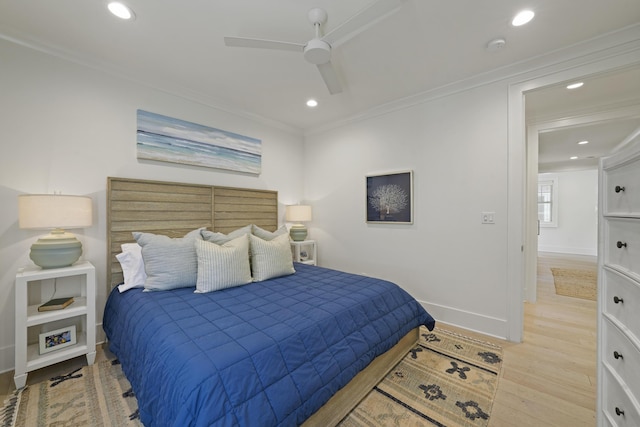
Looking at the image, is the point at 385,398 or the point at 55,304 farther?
the point at 55,304

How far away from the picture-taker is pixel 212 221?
308 centimetres

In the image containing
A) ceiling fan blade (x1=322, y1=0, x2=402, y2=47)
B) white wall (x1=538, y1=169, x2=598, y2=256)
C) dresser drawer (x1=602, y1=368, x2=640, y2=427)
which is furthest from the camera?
white wall (x1=538, y1=169, x2=598, y2=256)

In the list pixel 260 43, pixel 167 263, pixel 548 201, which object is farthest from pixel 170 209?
pixel 548 201

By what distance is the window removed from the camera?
24.3 feet

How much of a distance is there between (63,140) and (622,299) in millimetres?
3733

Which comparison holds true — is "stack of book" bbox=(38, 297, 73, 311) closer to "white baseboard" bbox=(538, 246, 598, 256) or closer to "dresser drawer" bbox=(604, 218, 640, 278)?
"dresser drawer" bbox=(604, 218, 640, 278)

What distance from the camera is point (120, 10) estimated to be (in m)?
1.75

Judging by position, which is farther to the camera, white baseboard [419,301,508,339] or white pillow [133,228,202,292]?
white baseboard [419,301,508,339]

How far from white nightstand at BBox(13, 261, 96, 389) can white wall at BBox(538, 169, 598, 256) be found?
10.3 m

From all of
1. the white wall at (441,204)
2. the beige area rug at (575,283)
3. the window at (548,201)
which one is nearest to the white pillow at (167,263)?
the white wall at (441,204)

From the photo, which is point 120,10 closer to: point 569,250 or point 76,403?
point 76,403

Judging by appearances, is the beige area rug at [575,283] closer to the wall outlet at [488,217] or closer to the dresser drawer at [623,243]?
the wall outlet at [488,217]

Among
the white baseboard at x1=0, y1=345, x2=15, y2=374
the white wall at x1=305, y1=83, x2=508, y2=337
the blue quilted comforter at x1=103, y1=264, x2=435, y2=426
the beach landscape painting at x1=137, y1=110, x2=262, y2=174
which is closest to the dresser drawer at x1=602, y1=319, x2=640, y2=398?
the blue quilted comforter at x1=103, y1=264, x2=435, y2=426

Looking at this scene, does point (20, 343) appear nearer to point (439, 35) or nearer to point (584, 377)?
point (439, 35)
